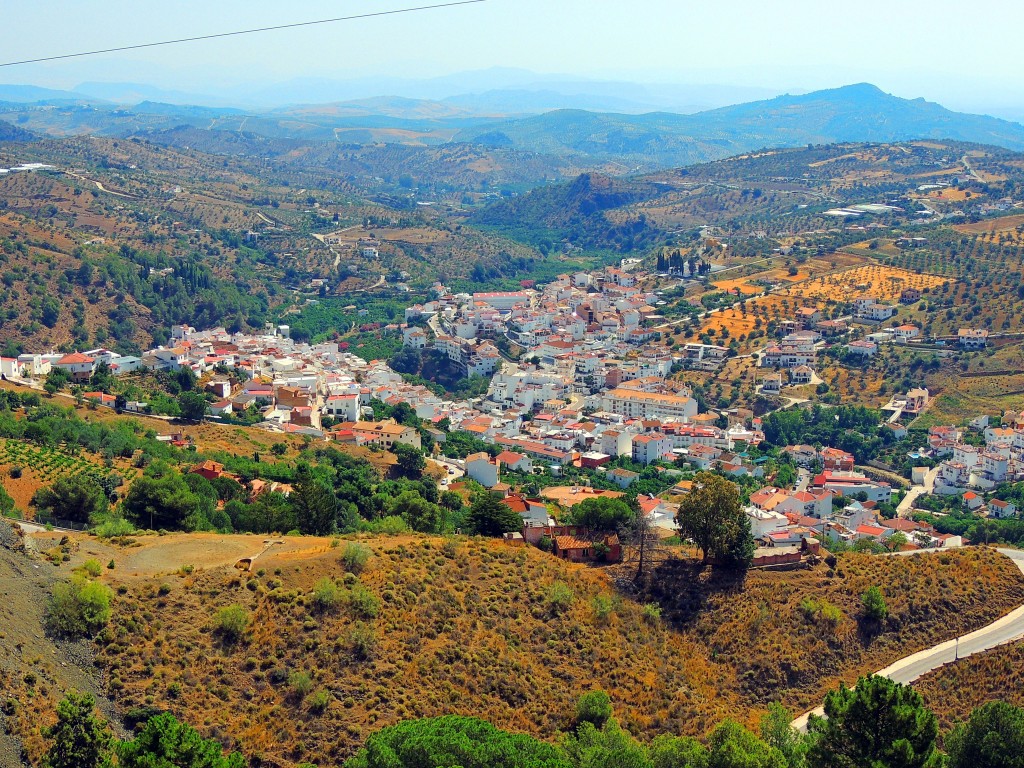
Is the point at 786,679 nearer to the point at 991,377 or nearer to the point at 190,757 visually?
the point at 190,757

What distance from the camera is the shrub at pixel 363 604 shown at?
18406mm

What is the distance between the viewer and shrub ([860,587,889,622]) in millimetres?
21234

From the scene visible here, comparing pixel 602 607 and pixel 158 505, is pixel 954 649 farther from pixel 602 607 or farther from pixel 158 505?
pixel 158 505

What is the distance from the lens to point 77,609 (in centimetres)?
1638

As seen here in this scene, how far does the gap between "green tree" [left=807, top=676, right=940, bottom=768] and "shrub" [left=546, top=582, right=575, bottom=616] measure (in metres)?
5.98

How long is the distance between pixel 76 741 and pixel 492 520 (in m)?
11.9

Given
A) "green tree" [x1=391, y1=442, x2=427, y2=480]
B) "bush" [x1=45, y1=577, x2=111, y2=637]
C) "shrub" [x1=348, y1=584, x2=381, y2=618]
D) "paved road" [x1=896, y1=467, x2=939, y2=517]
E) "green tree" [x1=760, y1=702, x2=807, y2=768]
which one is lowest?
"paved road" [x1=896, y1=467, x2=939, y2=517]

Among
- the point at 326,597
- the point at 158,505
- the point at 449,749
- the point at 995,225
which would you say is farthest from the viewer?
the point at 995,225

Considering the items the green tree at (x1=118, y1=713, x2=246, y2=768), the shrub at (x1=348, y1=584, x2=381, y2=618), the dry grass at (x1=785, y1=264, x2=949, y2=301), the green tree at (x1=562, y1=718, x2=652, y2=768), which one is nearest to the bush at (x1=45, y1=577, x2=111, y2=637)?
the green tree at (x1=118, y1=713, x2=246, y2=768)

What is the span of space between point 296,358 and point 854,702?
4235 centimetres

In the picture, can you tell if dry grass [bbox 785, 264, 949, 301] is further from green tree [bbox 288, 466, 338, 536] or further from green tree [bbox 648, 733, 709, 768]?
green tree [bbox 648, 733, 709, 768]

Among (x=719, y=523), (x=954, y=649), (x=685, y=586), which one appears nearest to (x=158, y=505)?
(x=685, y=586)

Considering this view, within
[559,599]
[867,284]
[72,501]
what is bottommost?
[867,284]

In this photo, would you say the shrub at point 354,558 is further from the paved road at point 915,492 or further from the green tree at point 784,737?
the paved road at point 915,492
